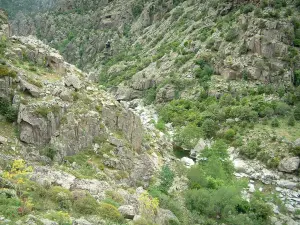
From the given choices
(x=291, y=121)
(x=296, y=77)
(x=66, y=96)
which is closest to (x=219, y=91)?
(x=296, y=77)

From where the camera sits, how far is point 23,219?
1580 cm

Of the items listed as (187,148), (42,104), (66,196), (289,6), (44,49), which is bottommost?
(187,148)

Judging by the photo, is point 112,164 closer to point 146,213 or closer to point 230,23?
point 146,213

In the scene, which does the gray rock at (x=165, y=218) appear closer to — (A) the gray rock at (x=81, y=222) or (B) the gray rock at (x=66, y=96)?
(A) the gray rock at (x=81, y=222)

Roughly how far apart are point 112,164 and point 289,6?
213 feet

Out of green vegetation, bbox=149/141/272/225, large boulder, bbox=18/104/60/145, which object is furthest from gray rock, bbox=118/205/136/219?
large boulder, bbox=18/104/60/145

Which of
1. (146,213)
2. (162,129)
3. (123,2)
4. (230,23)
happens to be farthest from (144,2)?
(146,213)

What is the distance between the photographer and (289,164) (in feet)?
155

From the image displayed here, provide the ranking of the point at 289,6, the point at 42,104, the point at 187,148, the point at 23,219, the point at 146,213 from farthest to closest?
the point at 289,6
the point at 187,148
the point at 42,104
the point at 146,213
the point at 23,219

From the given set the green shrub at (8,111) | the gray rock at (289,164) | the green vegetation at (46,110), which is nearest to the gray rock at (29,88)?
the green vegetation at (46,110)

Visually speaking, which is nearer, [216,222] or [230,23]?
[216,222]

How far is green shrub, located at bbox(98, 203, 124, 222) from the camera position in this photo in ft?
63.0

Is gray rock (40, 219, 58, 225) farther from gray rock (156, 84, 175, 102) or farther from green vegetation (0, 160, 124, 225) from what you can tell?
gray rock (156, 84, 175, 102)

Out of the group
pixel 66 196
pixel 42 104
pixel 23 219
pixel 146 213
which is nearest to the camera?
pixel 23 219
